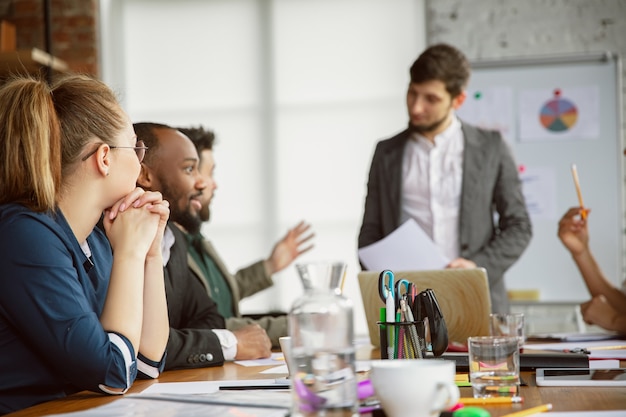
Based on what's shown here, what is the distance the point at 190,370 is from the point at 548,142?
3378 mm

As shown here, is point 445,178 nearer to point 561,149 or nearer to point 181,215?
point 181,215

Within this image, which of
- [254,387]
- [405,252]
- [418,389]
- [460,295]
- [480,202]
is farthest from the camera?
[480,202]

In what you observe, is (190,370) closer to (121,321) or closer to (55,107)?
(121,321)

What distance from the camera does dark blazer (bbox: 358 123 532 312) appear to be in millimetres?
3332

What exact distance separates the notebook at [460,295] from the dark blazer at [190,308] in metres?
0.45

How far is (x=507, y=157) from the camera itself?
3.48m

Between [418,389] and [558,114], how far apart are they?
13.4 feet

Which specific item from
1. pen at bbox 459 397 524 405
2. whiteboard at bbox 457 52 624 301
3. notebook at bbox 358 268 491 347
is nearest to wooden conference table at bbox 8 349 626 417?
pen at bbox 459 397 524 405

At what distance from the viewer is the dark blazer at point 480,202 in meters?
→ 3.33

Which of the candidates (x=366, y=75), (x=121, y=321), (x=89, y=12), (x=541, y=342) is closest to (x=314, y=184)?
(x=366, y=75)

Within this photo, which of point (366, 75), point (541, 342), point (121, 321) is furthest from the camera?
point (366, 75)

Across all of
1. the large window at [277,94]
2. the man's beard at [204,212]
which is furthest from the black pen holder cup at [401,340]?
the large window at [277,94]

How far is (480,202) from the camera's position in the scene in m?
3.43

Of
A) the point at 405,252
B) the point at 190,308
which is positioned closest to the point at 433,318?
the point at 190,308
